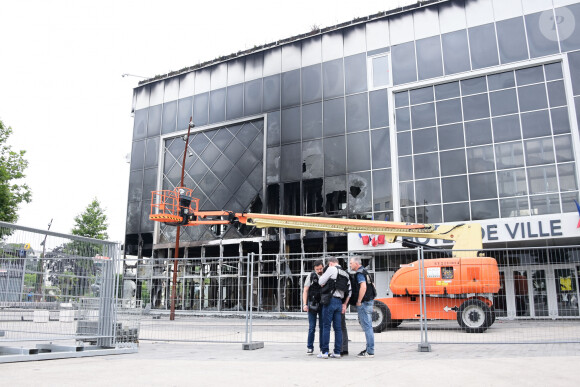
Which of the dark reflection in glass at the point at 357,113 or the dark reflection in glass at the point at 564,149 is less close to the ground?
the dark reflection in glass at the point at 357,113

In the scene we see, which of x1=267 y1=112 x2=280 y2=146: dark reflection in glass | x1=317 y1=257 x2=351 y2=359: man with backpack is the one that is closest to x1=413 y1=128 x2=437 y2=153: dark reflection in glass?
x1=267 y1=112 x2=280 y2=146: dark reflection in glass

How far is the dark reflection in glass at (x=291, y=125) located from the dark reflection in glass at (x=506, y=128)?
10.3 m

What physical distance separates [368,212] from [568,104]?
10170 mm

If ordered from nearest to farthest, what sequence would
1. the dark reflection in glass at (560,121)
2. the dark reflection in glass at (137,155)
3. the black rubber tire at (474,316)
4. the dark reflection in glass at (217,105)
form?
the black rubber tire at (474,316) → the dark reflection in glass at (560,121) → the dark reflection in glass at (217,105) → the dark reflection in glass at (137,155)

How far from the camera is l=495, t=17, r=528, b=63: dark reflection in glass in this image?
21.9m

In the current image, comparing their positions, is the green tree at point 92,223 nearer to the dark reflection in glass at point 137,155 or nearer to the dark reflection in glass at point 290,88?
the dark reflection in glass at point 137,155

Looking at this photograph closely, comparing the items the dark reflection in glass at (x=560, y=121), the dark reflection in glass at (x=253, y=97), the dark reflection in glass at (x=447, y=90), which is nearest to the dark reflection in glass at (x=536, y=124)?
the dark reflection in glass at (x=560, y=121)

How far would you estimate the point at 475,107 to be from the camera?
73.9 ft

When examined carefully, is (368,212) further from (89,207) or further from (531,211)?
(89,207)

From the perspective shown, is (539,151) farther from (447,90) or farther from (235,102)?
(235,102)

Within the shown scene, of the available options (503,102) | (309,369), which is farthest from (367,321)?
(503,102)

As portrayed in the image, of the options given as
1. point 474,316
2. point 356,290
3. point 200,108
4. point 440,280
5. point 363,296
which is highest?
point 200,108

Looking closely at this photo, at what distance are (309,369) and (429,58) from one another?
20772mm

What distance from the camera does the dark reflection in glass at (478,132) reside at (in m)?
22.0
